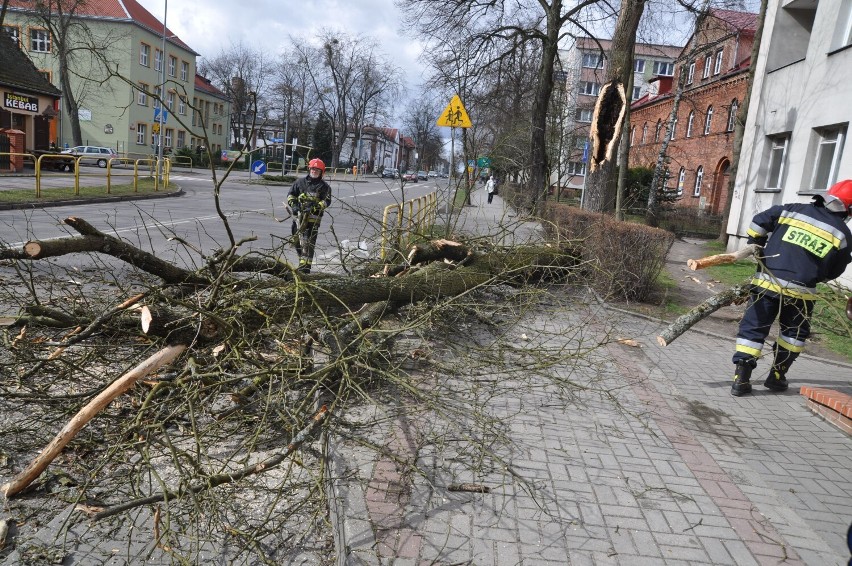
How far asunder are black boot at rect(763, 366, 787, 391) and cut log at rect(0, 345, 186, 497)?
5041 millimetres

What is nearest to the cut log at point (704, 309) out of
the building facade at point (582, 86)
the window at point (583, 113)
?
the building facade at point (582, 86)

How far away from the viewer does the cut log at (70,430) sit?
3.30 metres

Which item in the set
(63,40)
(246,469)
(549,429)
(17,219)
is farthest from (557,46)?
(63,40)

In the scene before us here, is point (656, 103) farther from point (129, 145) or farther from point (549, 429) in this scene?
point (549, 429)

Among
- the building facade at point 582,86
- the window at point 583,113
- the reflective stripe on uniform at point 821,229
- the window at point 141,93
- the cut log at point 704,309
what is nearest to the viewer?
the window at point 141,93

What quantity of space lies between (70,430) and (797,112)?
54.6 ft

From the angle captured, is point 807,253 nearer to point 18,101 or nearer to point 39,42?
point 18,101

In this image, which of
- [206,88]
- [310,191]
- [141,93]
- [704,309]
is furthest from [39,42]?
[704,309]

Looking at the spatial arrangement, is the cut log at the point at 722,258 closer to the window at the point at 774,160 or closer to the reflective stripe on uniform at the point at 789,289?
the reflective stripe on uniform at the point at 789,289

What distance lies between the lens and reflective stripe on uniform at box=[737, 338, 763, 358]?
5.47 meters

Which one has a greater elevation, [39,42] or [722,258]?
[39,42]

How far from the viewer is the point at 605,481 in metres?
3.77

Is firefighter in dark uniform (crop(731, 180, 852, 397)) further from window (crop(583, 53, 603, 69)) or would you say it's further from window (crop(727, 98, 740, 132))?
window (crop(727, 98, 740, 132))

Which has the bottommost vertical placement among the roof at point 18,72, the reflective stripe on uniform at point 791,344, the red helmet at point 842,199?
the reflective stripe on uniform at point 791,344
